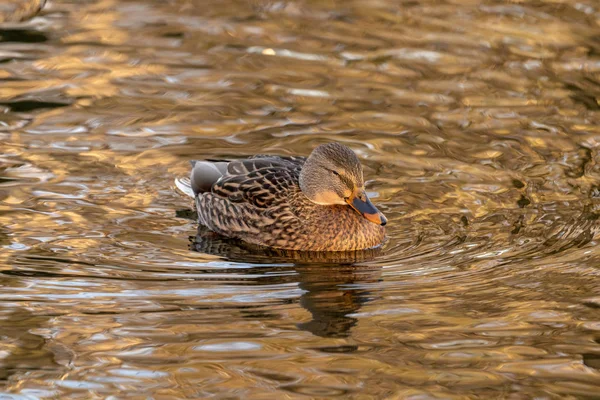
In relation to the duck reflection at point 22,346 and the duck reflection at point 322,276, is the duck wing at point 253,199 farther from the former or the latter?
the duck reflection at point 22,346

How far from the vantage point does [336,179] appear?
927cm

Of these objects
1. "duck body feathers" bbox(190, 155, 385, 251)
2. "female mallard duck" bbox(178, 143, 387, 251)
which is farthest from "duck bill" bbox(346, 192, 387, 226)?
"duck body feathers" bbox(190, 155, 385, 251)

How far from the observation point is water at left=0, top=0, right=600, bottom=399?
6863mm

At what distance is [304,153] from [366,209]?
2.28 m

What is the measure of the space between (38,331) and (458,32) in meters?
8.95

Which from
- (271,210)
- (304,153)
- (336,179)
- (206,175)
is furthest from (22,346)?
(304,153)

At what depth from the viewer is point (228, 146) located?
11289 millimetres

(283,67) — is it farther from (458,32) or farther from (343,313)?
(343,313)

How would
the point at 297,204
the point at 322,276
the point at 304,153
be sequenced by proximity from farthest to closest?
the point at 304,153 < the point at 297,204 < the point at 322,276

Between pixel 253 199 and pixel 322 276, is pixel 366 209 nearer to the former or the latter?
pixel 322 276

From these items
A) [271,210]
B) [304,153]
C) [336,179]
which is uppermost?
[336,179]

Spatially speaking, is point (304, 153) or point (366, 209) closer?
point (366, 209)

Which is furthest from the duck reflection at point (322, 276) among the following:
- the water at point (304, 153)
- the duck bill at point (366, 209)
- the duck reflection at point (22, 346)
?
the duck reflection at point (22, 346)

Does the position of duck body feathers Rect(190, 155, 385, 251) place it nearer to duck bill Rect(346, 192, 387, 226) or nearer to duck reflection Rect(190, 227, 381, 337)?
duck reflection Rect(190, 227, 381, 337)
